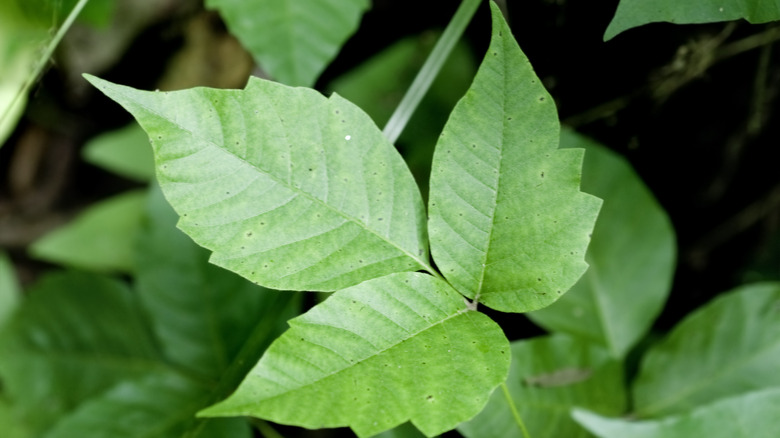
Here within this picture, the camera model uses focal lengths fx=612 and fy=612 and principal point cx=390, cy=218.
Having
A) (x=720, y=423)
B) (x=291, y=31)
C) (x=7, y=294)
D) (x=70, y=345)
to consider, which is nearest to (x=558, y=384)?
(x=720, y=423)

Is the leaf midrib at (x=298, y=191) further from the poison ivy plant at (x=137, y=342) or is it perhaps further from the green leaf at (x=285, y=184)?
the poison ivy plant at (x=137, y=342)

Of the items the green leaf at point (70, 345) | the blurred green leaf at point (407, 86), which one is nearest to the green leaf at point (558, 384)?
the blurred green leaf at point (407, 86)

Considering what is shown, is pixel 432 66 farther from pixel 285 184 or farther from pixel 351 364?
pixel 351 364

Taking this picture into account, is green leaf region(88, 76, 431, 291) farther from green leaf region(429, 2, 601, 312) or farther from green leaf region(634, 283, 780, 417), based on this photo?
green leaf region(634, 283, 780, 417)

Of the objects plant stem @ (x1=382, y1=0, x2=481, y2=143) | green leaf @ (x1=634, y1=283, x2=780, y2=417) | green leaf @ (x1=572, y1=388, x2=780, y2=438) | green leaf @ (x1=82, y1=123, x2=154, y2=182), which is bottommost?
green leaf @ (x1=634, y1=283, x2=780, y2=417)

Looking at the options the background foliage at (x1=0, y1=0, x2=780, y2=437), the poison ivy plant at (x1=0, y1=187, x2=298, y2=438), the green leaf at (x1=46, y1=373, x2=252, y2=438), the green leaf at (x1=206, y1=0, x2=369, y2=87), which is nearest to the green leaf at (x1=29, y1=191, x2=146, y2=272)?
the background foliage at (x1=0, y1=0, x2=780, y2=437)
